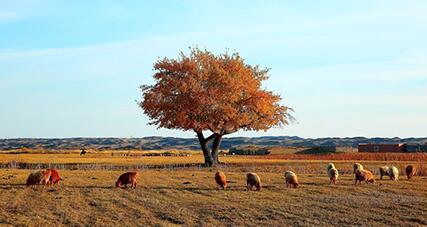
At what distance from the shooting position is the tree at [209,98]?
56.5m

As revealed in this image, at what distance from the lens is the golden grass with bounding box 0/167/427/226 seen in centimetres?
2048

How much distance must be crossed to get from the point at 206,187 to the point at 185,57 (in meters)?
27.7

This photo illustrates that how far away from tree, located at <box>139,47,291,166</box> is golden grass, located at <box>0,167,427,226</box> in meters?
22.0

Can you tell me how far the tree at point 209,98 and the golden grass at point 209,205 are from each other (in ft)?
72.1

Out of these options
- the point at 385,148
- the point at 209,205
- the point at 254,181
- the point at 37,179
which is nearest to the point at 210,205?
the point at 209,205

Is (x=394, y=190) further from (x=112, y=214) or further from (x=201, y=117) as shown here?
(x=201, y=117)

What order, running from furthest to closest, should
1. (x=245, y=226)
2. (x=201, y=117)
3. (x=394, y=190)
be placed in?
(x=201, y=117), (x=394, y=190), (x=245, y=226)

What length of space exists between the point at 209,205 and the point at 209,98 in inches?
1271

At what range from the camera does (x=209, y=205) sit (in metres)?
24.5

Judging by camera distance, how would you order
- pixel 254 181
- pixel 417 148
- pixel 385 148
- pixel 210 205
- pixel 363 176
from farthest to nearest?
pixel 385 148, pixel 417 148, pixel 363 176, pixel 254 181, pixel 210 205

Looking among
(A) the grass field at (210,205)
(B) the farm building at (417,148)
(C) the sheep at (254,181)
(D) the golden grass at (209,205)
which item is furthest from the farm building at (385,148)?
(C) the sheep at (254,181)

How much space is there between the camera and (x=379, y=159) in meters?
73.1

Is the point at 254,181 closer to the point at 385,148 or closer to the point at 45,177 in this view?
the point at 45,177

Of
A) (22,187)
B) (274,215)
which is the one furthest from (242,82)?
(274,215)
